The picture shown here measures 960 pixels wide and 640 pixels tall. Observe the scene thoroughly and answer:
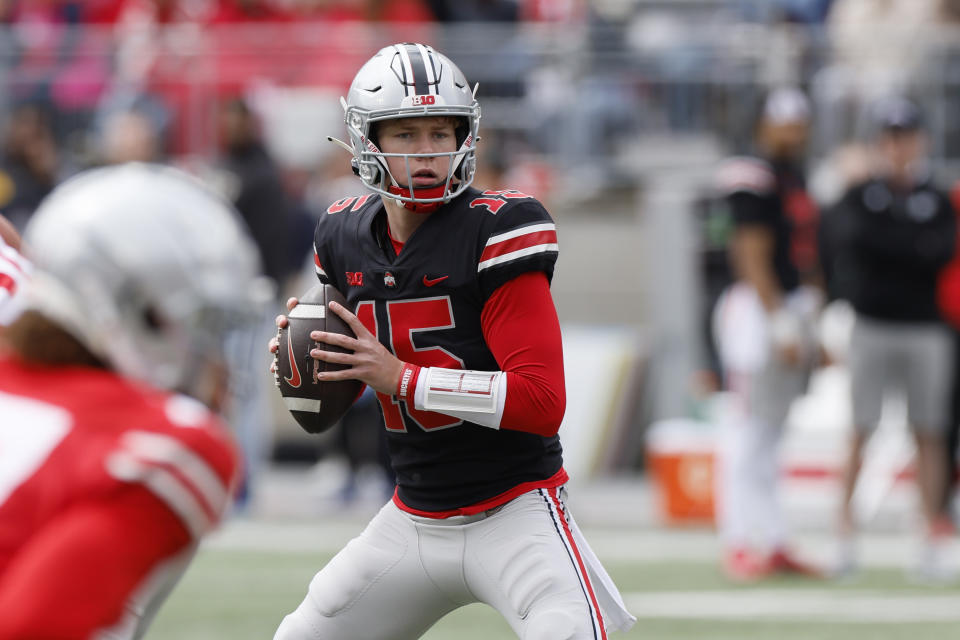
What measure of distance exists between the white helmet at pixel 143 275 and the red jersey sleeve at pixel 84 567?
0.78 feet

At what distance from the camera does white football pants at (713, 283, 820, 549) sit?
6.94m

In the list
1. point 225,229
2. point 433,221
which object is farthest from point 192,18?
point 225,229

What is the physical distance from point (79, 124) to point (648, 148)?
379 cm

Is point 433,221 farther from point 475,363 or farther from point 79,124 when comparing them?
point 79,124

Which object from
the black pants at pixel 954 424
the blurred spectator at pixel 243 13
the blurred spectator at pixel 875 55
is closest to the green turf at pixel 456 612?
the black pants at pixel 954 424

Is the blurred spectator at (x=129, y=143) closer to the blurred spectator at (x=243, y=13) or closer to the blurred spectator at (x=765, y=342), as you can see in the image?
the blurred spectator at (x=243, y=13)

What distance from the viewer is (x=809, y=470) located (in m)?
8.87

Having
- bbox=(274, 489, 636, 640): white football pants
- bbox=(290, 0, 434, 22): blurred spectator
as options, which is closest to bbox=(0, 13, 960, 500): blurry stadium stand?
bbox=(290, 0, 434, 22): blurred spectator

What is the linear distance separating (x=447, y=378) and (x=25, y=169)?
20.2 ft

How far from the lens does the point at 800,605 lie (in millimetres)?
6336

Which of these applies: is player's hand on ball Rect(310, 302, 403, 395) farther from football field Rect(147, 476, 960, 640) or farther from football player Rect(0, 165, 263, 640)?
football field Rect(147, 476, 960, 640)

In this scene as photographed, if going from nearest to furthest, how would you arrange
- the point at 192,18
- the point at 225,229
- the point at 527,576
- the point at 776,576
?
the point at 225,229 → the point at 527,576 → the point at 776,576 → the point at 192,18

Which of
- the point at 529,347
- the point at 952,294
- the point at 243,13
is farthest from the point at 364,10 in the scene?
the point at 529,347

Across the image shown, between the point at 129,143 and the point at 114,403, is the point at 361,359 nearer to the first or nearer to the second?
the point at 114,403
